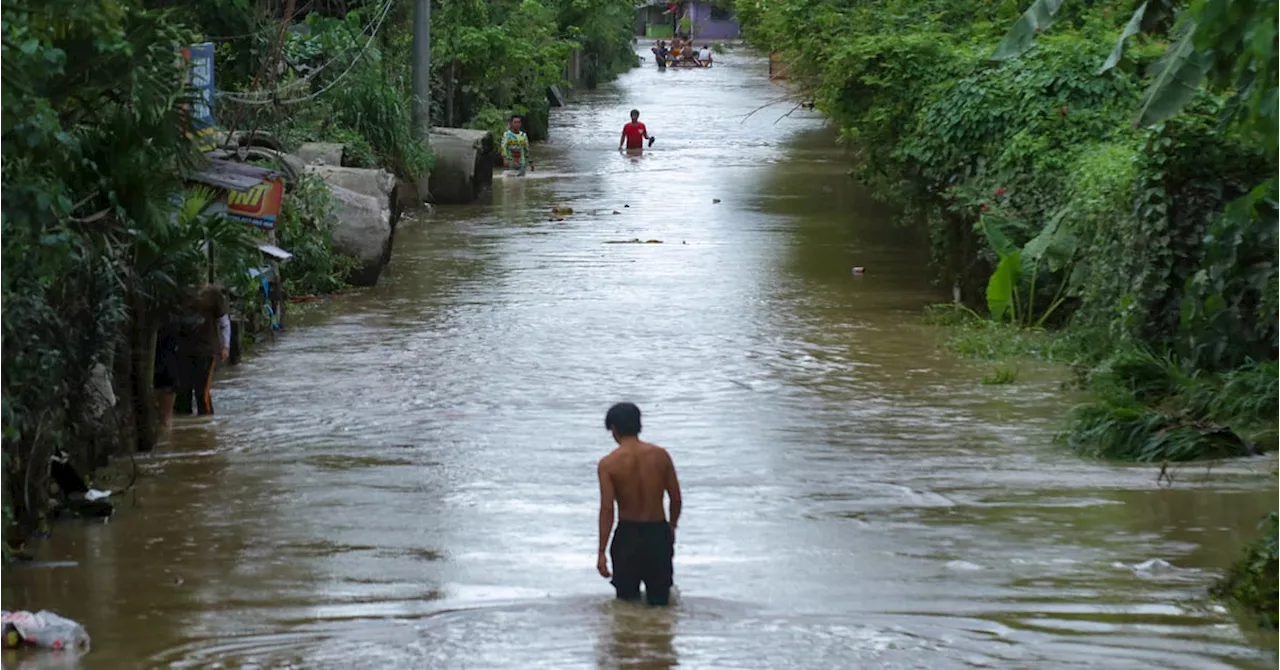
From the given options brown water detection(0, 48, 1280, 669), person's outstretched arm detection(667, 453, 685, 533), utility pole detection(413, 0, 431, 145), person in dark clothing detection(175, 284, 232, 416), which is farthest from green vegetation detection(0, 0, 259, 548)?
utility pole detection(413, 0, 431, 145)

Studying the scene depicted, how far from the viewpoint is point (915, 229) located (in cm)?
2728

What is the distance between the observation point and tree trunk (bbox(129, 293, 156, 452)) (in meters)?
13.2

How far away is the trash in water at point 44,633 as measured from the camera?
8273 mm

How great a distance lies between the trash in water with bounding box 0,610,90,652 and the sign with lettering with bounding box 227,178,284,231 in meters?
8.59

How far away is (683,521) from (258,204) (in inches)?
277

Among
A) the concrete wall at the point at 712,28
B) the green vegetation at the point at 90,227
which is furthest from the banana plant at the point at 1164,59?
the concrete wall at the point at 712,28

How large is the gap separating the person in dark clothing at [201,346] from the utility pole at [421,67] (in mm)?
15102

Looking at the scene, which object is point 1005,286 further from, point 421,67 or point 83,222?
point 421,67

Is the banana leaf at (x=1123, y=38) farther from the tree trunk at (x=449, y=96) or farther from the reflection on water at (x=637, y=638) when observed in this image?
the tree trunk at (x=449, y=96)

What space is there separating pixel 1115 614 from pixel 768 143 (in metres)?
35.7

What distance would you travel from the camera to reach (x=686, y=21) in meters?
108

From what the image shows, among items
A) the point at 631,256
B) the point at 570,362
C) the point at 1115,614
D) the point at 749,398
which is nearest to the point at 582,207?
the point at 631,256

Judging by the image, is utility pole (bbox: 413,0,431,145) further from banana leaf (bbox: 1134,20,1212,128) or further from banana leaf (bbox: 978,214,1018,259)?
banana leaf (bbox: 1134,20,1212,128)

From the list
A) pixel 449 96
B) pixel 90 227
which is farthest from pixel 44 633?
pixel 449 96
